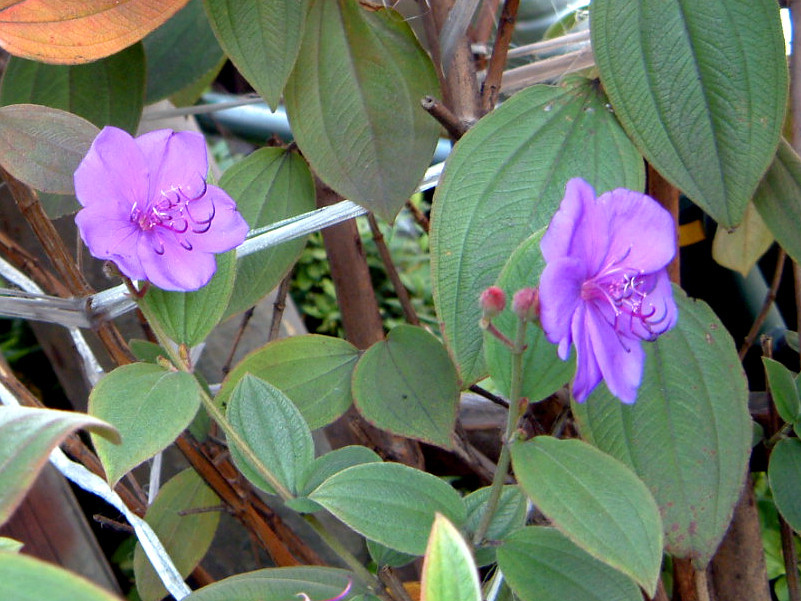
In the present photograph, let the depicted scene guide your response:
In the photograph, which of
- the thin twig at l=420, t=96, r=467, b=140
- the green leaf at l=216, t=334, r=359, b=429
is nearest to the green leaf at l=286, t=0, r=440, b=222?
the thin twig at l=420, t=96, r=467, b=140

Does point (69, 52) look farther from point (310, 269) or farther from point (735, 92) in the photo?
point (310, 269)

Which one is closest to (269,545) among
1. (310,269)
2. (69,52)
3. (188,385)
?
(188,385)

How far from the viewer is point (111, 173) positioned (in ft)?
1.43

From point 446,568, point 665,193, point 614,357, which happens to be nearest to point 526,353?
point 614,357

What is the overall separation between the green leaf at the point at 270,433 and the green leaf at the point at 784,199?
299 mm

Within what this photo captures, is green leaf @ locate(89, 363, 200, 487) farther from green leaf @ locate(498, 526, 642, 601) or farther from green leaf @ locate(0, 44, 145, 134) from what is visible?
green leaf @ locate(0, 44, 145, 134)

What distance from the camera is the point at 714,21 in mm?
460

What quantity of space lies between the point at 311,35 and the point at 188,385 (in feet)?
0.86

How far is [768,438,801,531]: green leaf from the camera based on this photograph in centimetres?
52

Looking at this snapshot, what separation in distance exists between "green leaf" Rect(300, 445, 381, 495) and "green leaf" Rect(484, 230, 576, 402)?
0.33 ft

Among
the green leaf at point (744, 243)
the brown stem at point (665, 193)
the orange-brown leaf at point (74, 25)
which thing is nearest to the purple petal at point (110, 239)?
the orange-brown leaf at point (74, 25)

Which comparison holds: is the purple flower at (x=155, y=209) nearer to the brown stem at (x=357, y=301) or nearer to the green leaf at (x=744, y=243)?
the brown stem at (x=357, y=301)

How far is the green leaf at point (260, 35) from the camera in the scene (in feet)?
1.67

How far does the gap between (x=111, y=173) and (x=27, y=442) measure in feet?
0.67
